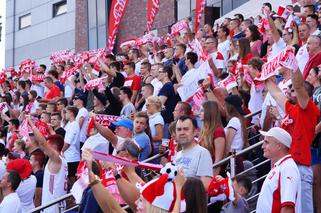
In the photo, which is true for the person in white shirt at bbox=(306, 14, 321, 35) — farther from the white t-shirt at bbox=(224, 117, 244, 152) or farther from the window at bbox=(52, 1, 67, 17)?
the window at bbox=(52, 1, 67, 17)

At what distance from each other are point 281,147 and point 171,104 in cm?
639

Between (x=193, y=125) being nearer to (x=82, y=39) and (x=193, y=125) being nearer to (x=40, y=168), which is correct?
(x=40, y=168)

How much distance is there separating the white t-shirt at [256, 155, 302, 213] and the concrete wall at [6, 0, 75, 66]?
29906 mm

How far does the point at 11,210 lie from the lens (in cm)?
1048

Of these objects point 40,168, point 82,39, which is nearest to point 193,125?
point 40,168

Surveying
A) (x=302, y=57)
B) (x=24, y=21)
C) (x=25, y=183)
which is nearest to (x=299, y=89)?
(x=302, y=57)

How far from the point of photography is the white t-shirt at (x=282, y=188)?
7.62 meters

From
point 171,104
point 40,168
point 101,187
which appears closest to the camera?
point 101,187

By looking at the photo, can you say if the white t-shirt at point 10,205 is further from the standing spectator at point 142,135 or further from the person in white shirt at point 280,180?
the person in white shirt at point 280,180

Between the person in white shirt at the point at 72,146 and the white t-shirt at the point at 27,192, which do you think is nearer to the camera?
the white t-shirt at the point at 27,192

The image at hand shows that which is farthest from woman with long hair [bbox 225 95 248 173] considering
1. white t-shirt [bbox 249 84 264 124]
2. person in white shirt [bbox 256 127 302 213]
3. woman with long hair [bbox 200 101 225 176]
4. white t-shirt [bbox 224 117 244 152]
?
person in white shirt [bbox 256 127 302 213]

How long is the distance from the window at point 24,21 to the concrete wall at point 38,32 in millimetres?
191

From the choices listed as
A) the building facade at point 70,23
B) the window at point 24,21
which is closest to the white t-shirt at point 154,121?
the building facade at point 70,23

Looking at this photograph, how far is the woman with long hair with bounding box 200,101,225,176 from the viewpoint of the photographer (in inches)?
380
